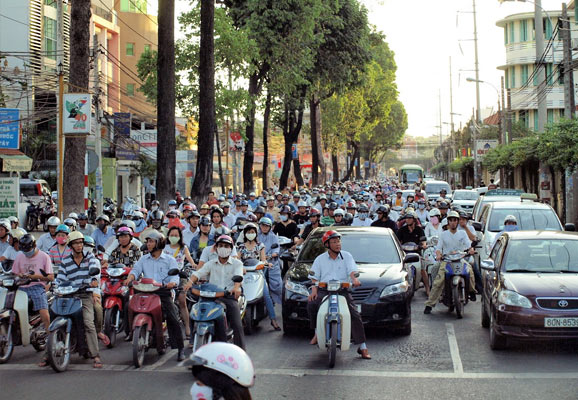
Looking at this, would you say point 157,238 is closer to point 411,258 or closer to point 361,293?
point 361,293

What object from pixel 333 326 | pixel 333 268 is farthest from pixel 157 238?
pixel 333 326

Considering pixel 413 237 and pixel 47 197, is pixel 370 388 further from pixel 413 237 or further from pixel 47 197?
pixel 47 197

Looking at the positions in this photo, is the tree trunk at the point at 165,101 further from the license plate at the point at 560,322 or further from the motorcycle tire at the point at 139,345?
the license plate at the point at 560,322

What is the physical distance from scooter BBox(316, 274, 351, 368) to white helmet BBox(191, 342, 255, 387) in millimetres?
5142

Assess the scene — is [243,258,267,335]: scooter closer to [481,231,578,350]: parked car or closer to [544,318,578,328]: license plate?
[481,231,578,350]: parked car

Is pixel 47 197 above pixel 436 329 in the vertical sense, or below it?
above

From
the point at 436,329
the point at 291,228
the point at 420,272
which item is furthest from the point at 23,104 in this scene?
the point at 436,329

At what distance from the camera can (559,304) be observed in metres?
9.69

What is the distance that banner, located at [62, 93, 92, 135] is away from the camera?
1614cm

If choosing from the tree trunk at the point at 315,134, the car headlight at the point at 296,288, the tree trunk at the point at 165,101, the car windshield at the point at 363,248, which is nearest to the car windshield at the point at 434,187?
the tree trunk at the point at 315,134

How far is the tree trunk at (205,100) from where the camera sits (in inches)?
908

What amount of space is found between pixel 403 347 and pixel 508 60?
6483 centimetres

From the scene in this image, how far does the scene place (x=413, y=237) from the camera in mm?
15617

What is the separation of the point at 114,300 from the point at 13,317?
60.7 inches
